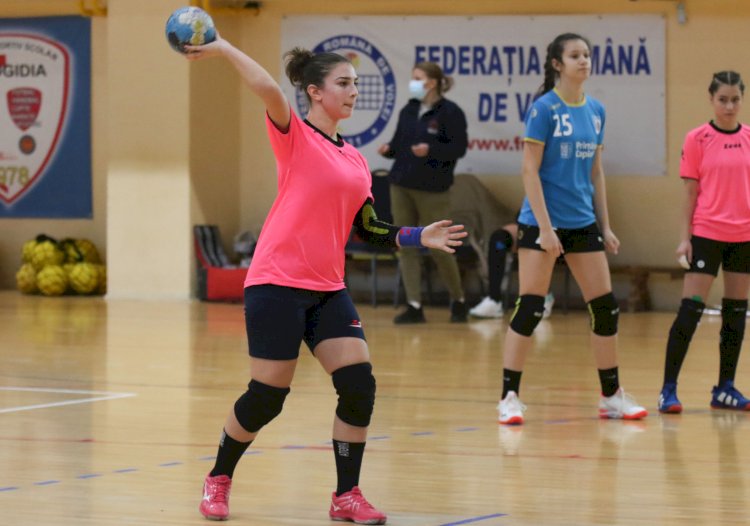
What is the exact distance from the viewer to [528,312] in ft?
21.0

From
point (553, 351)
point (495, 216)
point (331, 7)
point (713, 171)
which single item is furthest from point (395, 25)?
point (713, 171)

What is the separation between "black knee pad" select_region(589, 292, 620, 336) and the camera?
6.41 m

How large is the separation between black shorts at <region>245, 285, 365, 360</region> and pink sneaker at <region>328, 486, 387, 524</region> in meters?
0.49

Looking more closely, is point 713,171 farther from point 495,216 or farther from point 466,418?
point 495,216

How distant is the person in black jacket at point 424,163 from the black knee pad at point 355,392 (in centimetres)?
665

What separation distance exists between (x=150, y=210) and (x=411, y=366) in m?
5.48

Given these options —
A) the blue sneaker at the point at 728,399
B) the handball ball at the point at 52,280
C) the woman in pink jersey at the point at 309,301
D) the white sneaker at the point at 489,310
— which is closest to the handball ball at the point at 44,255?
the handball ball at the point at 52,280

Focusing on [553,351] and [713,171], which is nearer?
[713,171]

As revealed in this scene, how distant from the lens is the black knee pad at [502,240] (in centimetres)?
1202

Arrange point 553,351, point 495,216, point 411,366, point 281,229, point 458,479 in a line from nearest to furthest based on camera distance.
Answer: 1. point 281,229
2. point 458,479
3. point 411,366
4. point 553,351
5. point 495,216

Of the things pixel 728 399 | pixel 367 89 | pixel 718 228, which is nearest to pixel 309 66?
pixel 718 228

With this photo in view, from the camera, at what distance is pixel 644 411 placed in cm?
656

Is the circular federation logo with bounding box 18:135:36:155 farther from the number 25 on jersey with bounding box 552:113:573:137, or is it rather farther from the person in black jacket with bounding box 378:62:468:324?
the number 25 on jersey with bounding box 552:113:573:137

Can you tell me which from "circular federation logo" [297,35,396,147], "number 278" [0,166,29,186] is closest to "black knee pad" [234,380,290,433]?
"circular federation logo" [297,35,396,147]
